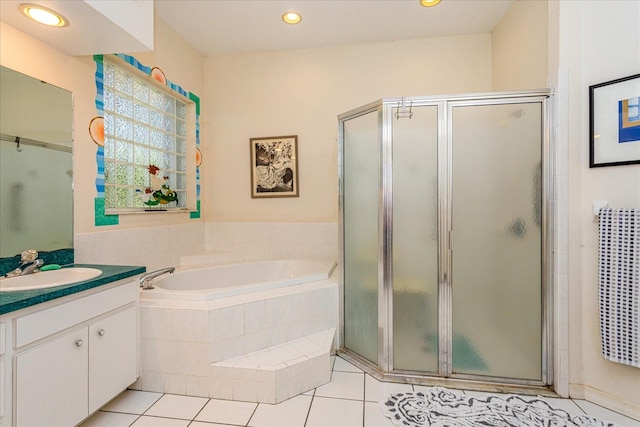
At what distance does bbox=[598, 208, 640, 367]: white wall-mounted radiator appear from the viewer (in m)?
1.55

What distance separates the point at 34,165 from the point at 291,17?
2.11m

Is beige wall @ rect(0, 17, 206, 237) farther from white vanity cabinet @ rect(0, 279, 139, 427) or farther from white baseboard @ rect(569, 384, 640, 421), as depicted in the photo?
white baseboard @ rect(569, 384, 640, 421)

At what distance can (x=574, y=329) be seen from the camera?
1814mm

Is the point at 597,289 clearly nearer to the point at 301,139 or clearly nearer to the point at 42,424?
the point at 301,139

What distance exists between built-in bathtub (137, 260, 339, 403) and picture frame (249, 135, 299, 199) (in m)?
1.31

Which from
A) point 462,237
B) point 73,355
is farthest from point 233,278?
point 462,237

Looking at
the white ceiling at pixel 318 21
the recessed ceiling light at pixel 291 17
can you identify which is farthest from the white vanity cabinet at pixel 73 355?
the recessed ceiling light at pixel 291 17

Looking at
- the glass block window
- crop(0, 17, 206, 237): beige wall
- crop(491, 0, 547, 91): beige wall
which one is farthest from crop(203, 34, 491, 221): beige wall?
crop(0, 17, 206, 237): beige wall

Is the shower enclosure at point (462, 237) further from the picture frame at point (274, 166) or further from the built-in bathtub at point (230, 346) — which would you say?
the picture frame at point (274, 166)

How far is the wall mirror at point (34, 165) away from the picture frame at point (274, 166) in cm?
159

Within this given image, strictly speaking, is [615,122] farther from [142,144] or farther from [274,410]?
[142,144]

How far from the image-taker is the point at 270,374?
5.69ft

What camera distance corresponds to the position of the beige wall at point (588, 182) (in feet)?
5.46

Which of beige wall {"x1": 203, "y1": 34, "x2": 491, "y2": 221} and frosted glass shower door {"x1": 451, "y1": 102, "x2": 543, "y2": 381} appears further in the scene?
beige wall {"x1": 203, "y1": 34, "x2": 491, "y2": 221}
